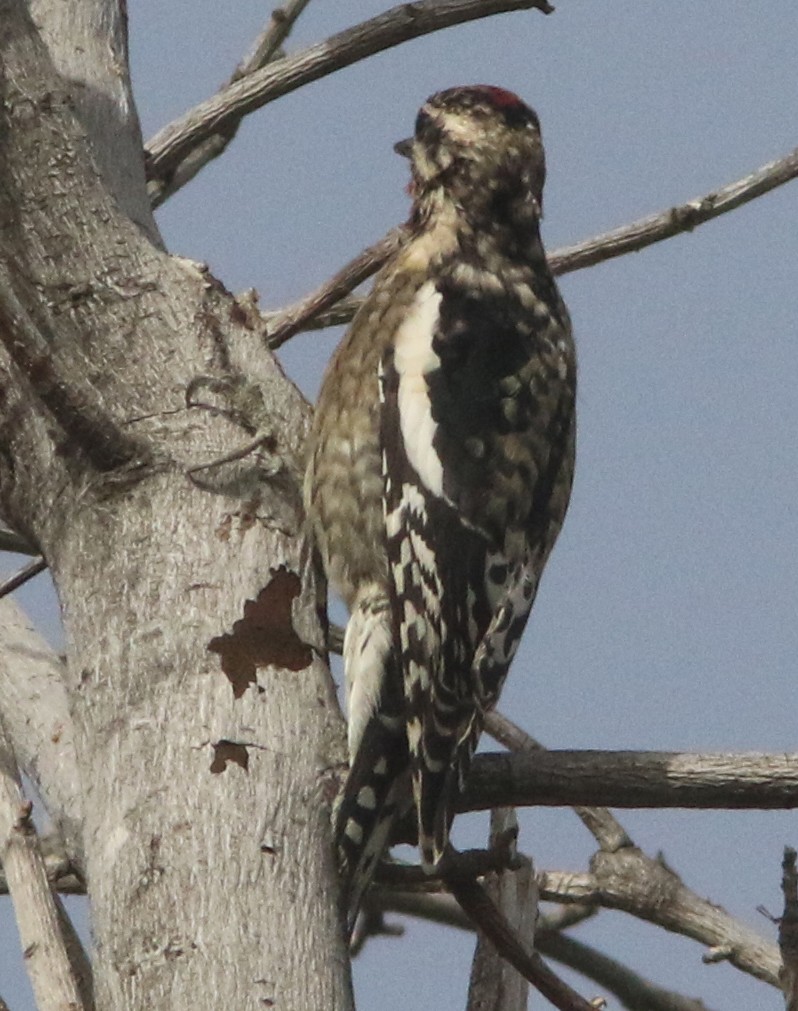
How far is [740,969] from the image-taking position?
303 cm

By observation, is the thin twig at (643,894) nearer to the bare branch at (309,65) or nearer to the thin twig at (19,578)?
the thin twig at (19,578)

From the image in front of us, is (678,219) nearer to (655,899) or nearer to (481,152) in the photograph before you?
(481,152)

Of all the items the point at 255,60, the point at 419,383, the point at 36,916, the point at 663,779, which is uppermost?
the point at 255,60

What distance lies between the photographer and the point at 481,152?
11.6ft

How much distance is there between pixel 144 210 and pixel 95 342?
0.47 meters

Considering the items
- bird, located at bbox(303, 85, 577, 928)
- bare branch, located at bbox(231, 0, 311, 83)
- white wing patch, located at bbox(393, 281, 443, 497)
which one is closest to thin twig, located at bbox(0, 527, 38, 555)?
bird, located at bbox(303, 85, 577, 928)

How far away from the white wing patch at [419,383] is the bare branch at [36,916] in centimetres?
97

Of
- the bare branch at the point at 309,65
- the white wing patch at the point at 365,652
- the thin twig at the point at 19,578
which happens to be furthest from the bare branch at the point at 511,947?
the bare branch at the point at 309,65

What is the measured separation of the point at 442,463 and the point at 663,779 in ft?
2.79

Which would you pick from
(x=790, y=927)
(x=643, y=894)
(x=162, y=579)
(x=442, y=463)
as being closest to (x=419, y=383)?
(x=442, y=463)

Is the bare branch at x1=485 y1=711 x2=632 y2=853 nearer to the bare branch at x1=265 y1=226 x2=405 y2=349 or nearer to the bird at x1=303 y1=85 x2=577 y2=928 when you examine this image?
the bird at x1=303 y1=85 x2=577 y2=928

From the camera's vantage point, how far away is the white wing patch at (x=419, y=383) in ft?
9.78

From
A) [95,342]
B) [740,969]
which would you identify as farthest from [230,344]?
[740,969]

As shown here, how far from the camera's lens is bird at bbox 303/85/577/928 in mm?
2652
